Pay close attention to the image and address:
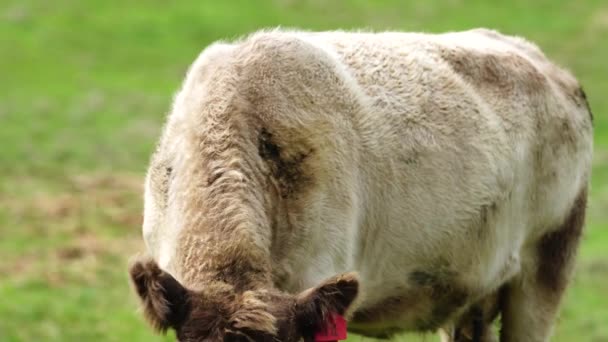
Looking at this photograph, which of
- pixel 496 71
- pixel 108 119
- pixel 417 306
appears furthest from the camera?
pixel 108 119

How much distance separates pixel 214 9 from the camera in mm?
30781

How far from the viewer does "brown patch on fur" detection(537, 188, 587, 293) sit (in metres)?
8.09

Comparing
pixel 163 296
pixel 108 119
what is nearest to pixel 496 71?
pixel 163 296

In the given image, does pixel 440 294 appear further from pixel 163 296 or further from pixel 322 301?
pixel 163 296

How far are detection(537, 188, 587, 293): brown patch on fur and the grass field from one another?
2.99 ft

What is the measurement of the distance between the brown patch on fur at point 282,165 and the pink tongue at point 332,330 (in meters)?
0.92

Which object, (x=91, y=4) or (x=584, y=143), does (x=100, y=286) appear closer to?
(x=584, y=143)

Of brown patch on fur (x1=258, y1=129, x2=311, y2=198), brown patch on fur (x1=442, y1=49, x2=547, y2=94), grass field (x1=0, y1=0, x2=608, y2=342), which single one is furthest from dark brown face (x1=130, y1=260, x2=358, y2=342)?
brown patch on fur (x1=442, y1=49, x2=547, y2=94)

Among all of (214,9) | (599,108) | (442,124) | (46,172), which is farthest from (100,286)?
(214,9)

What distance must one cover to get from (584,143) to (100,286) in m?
6.15

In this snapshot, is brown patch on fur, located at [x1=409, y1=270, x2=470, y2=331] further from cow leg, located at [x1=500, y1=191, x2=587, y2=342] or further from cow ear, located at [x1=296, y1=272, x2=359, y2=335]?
cow ear, located at [x1=296, y1=272, x2=359, y2=335]

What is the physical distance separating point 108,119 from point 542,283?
1462cm

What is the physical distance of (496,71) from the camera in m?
7.76

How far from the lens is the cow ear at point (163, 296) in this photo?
4941mm
